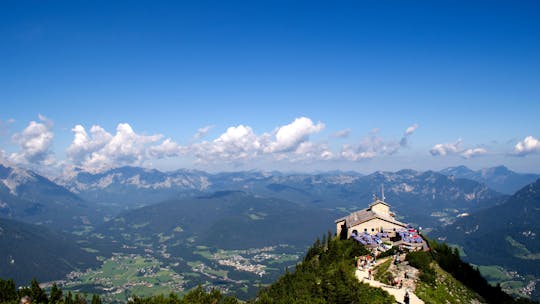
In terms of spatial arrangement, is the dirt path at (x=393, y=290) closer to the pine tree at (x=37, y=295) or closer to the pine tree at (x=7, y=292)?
the pine tree at (x=37, y=295)

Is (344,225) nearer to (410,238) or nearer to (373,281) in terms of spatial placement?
(410,238)

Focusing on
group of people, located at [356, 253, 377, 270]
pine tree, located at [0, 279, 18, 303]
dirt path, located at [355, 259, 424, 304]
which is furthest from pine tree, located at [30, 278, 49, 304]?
group of people, located at [356, 253, 377, 270]

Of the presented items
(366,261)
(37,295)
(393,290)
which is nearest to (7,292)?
(37,295)

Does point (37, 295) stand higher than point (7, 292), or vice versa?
point (37, 295)

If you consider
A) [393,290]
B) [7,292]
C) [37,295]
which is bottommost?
[7,292]

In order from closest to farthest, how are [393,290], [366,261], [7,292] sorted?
[393,290] < [366,261] < [7,292]

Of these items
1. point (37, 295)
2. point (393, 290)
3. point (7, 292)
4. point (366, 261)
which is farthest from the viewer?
point (7, 292)

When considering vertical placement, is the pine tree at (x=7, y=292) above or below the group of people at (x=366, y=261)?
below

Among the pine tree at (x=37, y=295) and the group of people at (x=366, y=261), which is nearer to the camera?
the group of people at (x=366, y=261)

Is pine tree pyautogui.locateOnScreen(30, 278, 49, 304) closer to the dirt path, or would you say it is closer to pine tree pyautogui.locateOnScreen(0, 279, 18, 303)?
pine tree pyautogui.locateOnScreen(0, 279, 18, 303)

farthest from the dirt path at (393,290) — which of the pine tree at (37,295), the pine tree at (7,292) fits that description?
the pine tree at (7,292)

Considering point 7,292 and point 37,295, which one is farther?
point 7,292

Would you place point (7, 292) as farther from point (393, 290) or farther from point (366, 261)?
point (393, 290)
